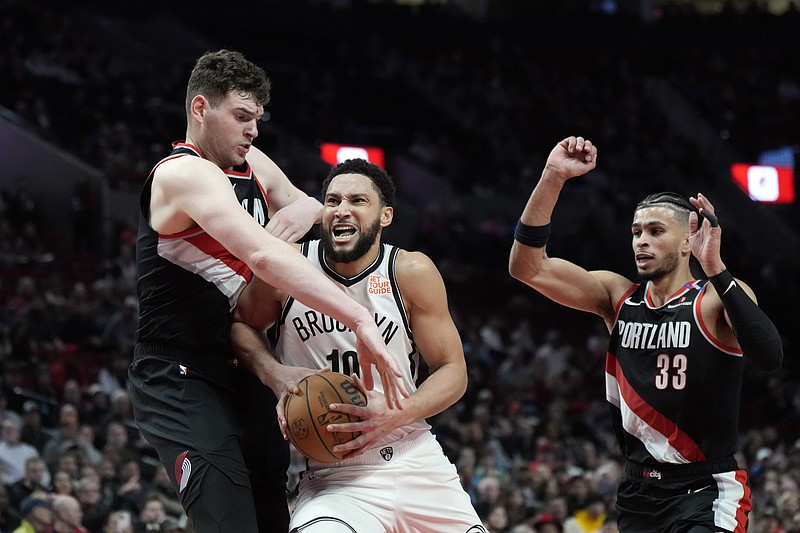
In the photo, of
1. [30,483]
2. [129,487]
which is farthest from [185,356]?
[30,483]

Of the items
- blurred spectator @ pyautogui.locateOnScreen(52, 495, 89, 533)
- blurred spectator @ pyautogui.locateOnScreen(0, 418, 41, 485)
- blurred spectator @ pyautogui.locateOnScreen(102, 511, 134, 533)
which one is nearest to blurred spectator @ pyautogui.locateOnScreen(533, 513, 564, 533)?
blurred spectator @ pyautogui.locateOnScreen(102, 511, 134, 533)

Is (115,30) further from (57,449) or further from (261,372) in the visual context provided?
(261,372)

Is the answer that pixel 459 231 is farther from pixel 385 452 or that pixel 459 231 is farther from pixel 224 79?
pixel 224 79

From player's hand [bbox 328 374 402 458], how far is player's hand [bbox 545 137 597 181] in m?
1.67

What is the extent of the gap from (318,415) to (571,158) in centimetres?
203

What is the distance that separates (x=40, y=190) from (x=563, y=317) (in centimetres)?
995

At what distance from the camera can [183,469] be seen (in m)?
4.48

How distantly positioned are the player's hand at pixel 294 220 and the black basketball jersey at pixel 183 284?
0.32 metres

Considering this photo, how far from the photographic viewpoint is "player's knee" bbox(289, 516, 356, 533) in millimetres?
4590

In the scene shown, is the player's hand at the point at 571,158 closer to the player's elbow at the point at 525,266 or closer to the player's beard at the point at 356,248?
the player's elbow at the point at 525,266

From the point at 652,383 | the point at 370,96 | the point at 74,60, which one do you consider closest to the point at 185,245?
the point at 652,383

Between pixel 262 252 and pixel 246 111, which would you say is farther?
pixel 246 111

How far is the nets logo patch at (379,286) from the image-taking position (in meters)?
5.05

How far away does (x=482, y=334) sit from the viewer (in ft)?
60.6
